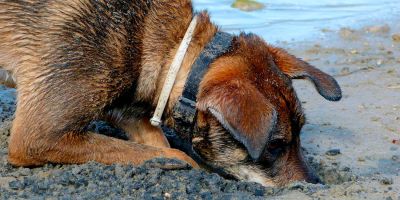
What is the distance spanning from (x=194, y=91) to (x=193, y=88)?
0.03m

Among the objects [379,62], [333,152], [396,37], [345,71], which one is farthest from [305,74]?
[396,37]

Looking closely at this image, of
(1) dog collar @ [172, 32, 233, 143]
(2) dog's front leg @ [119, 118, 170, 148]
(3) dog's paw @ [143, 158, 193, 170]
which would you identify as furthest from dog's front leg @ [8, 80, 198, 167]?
(2) dog's front leg @ [119, 118, 170, 148]

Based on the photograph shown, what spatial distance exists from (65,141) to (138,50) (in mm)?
853

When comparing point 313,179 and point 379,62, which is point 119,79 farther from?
point 379,62

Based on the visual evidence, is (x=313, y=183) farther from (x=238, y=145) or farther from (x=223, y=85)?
(x=223, y=85)

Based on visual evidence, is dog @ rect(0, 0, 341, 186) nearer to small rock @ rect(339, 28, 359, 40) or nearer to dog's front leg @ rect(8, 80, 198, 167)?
dog's front leg @ rect(8, 80, 198, 167)

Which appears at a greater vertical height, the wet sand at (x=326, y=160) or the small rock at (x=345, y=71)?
the small rock at (x=345, y=71)

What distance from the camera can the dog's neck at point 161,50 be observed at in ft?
19.0

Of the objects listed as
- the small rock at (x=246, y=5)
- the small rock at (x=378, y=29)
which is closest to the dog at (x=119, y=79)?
the small rock at (x=378, y=29)

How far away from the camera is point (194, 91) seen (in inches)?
215

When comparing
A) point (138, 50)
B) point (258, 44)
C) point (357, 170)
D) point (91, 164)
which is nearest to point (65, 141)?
point (91, 164)

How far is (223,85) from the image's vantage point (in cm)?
519

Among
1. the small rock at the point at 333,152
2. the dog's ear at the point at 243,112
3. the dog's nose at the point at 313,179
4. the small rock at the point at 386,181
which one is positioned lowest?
the dog's nose at the point at 313,179

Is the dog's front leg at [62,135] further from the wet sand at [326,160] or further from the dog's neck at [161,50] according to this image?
the dog's neck at [161,50]
